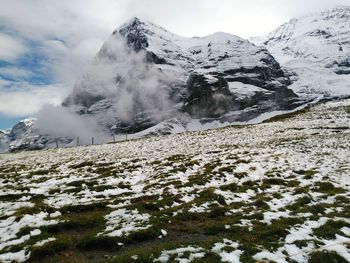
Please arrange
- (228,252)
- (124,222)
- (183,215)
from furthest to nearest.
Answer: (183,215) → (124,222) → (228,252)

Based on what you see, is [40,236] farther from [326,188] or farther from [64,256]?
[326,188]

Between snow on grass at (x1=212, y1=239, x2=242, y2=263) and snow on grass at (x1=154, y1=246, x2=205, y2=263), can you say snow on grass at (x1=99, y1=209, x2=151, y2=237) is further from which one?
snow on grass at (x1=212, y1=239, x2=242, y2=263)

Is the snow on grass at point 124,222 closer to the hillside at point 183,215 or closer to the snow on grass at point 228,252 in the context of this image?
the hillside at point 183,215

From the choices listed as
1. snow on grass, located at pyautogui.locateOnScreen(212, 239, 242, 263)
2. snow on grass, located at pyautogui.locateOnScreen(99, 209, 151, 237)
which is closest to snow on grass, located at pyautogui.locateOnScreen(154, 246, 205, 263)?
snow on grass, located at pyautogui.locateOnScreen(212, 239, 242, 263)

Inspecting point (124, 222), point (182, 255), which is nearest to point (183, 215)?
point (124, 222)

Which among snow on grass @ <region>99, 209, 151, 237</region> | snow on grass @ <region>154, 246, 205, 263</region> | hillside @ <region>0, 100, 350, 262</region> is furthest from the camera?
snow on grass @ <region>99, 209, 151, 237</region>

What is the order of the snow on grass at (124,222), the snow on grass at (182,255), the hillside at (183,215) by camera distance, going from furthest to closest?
the snow on grass at (124,222), the hillside at (183,215), the snow on grass at (182,255)

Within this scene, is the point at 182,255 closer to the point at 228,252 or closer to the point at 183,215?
the point at 228,252

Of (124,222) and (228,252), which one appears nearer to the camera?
(228,252)

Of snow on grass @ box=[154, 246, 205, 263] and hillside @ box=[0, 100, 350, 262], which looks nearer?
snow on grass @ box=[154, 246, 205, 263]

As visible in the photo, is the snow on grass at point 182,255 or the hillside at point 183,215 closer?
the snow on grass at point 182,255

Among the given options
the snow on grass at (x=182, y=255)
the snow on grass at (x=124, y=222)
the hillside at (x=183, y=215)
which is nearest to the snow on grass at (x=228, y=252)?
the hillside at (x=183, y=215)

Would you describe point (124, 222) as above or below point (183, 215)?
above

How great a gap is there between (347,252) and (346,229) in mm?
2294
